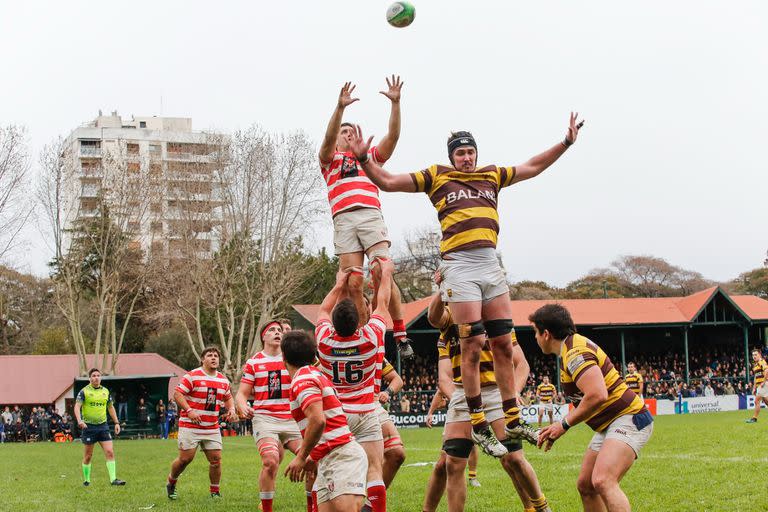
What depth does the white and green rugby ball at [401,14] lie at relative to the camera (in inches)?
346

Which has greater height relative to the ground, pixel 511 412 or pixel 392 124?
pixel 392 124

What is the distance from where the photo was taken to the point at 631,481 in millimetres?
12727

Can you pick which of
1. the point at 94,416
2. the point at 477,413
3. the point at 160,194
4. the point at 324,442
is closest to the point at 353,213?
the point at 477,413

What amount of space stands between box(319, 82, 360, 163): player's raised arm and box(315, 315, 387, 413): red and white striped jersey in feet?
6.44

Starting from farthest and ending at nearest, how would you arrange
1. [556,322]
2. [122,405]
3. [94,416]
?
[122,405], [94,416], [556,322]

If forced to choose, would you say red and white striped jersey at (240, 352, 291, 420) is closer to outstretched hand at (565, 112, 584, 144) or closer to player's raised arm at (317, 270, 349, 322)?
player's raised arm at (317, 270, 349, 322)

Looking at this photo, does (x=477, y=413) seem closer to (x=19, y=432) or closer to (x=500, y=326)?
(x=500, y=326)

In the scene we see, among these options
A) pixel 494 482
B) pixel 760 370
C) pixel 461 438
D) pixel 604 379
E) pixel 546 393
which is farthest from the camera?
pixel 546 393

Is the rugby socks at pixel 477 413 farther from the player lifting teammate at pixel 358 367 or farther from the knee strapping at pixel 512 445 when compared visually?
the player lifting teammate at pixel 358 367

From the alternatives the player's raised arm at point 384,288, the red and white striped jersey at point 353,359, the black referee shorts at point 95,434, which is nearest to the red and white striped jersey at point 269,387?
the player's raised arm at point 384,288

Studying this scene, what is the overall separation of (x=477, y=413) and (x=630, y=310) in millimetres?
45698

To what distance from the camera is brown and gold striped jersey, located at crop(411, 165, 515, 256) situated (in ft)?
27.0

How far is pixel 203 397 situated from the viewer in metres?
14.5

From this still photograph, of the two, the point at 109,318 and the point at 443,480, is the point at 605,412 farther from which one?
the point at 109,318
